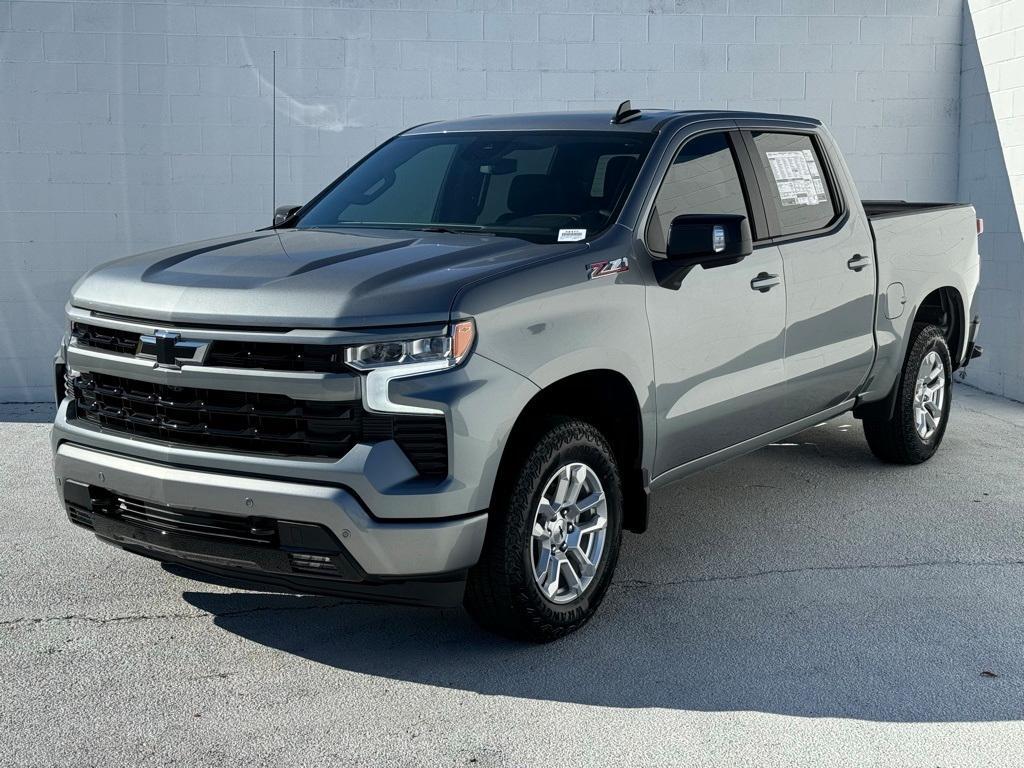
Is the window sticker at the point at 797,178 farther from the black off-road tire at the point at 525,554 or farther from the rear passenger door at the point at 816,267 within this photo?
the black off-road tire at the point at 525,554

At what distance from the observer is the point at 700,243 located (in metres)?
4.50

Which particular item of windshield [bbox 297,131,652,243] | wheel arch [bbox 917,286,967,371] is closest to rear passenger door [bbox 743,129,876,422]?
windshield [bbox 297,131,652,243]

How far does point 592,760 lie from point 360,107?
708 cm

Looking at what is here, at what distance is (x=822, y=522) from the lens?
5844mm

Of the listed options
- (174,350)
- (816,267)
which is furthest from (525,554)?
(816,267)

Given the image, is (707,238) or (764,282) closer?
(707,238)

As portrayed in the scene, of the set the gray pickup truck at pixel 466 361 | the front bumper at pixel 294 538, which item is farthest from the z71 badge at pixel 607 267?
the front bumper at pixel 294 538

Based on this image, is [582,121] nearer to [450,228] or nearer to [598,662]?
[450,228]

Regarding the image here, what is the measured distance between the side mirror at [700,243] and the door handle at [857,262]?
1392mm

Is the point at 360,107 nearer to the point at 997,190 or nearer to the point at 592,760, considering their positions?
the point at 997,190

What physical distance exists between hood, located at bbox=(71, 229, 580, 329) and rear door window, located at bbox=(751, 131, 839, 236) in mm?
1577

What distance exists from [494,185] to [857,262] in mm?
1968

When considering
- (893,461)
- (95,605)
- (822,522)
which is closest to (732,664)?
(822,522)

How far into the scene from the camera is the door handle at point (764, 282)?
512 cm
